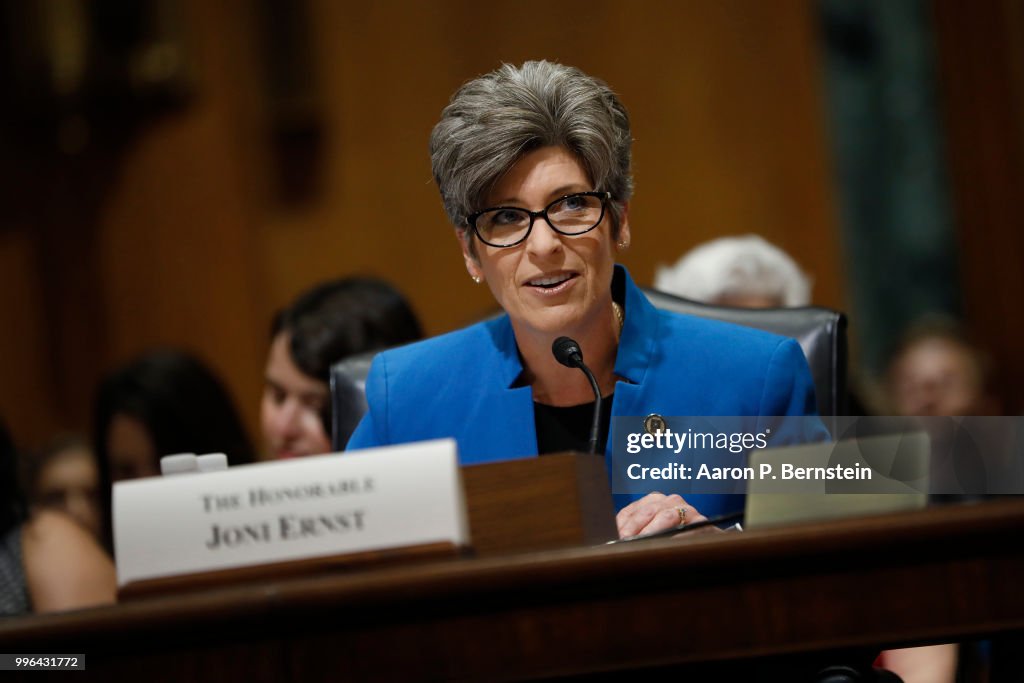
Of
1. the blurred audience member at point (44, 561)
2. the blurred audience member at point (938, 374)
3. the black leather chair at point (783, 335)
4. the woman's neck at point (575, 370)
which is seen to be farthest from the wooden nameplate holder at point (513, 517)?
the blurred audience member at point (938, 374)

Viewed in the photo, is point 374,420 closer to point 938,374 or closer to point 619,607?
point 619,607

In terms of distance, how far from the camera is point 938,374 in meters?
4.01

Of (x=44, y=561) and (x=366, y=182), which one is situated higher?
(x=366, y=182)

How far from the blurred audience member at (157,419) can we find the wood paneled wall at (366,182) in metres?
1.56

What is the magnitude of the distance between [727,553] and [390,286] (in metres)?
1.85

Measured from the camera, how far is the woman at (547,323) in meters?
1.91

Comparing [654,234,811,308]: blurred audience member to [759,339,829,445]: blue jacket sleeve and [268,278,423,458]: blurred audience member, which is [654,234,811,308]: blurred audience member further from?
[759,339,829,445]: blue jacket sleeve

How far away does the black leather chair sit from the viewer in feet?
7.25

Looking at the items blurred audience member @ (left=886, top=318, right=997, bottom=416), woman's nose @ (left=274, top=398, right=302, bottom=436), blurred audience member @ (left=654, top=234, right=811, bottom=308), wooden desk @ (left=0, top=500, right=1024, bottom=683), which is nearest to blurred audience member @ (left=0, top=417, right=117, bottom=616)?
woman's nose @ (left=274, top=398, right=302, bottom=436)

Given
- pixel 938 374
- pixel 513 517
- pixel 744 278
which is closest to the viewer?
pixel 513 517

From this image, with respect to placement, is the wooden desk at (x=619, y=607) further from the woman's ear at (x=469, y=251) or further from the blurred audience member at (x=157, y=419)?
the blurred audience member at (x=157, y=419)

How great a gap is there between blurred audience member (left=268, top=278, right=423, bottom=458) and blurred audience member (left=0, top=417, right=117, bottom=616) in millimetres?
486

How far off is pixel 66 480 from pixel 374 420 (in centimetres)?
203

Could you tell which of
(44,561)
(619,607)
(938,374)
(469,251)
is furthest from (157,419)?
(938,374)
